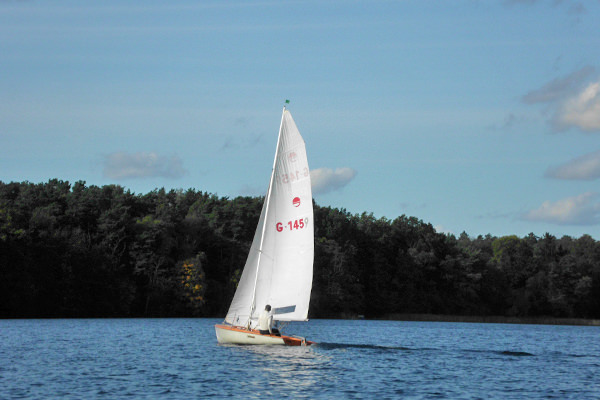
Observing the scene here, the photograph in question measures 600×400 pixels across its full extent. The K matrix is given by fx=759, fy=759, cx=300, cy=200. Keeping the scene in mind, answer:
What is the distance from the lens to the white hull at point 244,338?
3600cm

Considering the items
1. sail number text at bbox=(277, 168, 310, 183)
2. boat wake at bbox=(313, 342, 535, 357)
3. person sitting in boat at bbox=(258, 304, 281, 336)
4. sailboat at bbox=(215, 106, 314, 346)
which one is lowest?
boat wake at bbox=(313, 342, 535, 357)

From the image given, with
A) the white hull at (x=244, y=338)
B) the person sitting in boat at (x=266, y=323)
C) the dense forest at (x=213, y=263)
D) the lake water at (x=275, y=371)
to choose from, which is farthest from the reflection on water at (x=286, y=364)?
the dense forest at (x=213, y=263)

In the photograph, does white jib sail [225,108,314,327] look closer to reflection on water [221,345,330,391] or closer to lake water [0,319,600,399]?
reflection on water [221,345,330,391]

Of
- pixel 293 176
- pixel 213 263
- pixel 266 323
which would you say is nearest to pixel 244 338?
pixel 266 323

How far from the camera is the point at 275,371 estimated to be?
30266mm

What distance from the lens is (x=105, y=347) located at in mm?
41031

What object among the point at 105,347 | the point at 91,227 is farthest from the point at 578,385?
the point at 91,227

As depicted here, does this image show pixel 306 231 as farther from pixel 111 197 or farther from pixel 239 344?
pixel 111 197

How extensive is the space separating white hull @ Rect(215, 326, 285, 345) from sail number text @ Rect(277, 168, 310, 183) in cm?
754

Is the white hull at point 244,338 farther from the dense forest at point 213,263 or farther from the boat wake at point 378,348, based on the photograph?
the dense forest at point 213,263

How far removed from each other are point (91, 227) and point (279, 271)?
6145cm

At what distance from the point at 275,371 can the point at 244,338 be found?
698 centimetres

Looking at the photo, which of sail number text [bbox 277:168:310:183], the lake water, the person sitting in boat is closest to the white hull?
the person sitting in boat

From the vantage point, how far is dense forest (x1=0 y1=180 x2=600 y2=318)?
83.3 m
